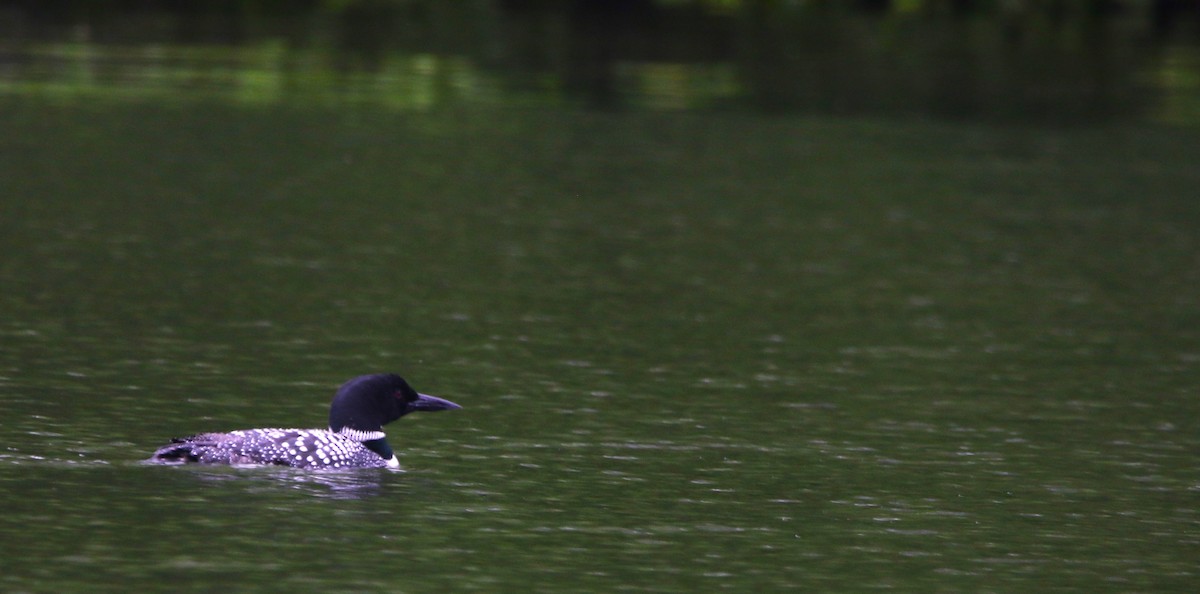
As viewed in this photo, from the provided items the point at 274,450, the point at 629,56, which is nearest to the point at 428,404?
the point at 274,450

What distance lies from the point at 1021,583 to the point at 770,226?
16800mm

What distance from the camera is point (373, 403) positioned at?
15359mm

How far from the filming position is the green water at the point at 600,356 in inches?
533

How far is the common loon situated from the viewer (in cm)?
1479

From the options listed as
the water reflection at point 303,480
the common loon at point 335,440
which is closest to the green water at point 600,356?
the water reflection at point 303,480

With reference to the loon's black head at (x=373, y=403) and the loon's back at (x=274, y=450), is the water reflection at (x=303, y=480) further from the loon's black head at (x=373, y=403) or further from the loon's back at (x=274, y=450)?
the loon's black head at (x=373, y=403)

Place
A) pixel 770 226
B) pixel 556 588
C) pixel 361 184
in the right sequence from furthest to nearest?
pixel 361 184 < pixel 770 226 < pixel 556 588

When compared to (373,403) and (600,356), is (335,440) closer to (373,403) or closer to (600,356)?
(373,403)

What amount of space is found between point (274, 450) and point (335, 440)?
0.43 metres

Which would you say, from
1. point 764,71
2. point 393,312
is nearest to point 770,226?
point 393,312

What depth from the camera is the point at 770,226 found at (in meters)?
29.8

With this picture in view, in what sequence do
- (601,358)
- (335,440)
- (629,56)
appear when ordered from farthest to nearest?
(629,56) → (601,358) → (335,440)

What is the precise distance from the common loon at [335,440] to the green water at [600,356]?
0.15m

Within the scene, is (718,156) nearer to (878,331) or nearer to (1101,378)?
(878,331)
